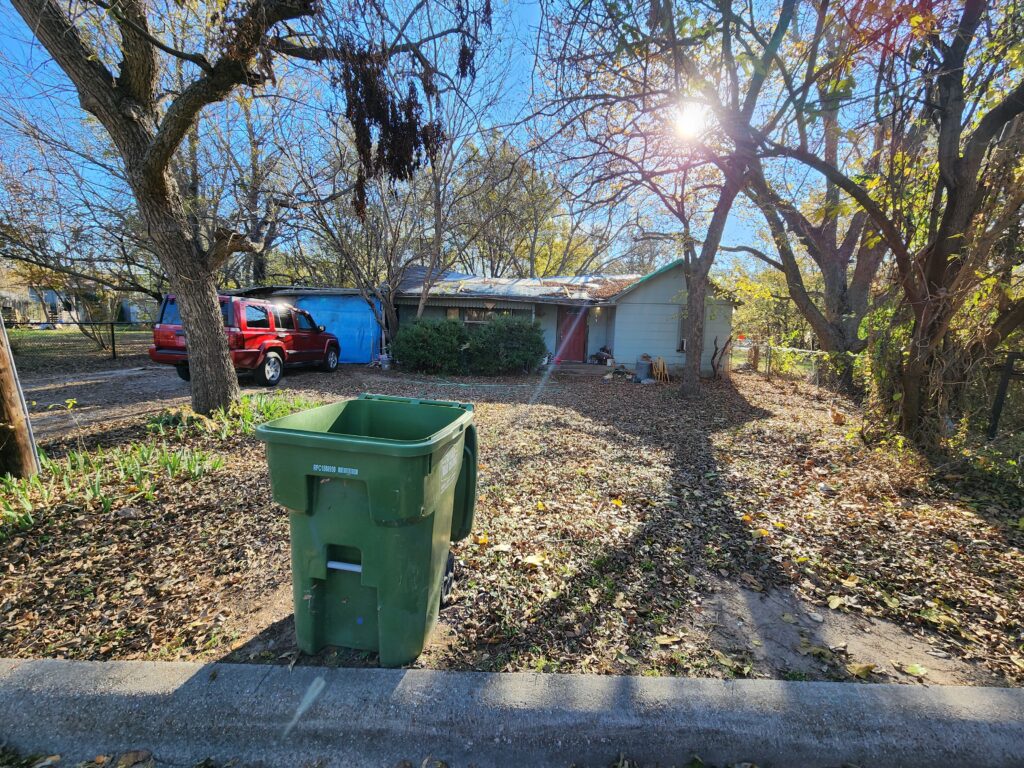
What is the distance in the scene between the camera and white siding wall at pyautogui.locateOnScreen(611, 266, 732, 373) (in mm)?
15836

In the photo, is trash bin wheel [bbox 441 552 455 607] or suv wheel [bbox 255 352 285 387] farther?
suv wheel [bbox 255 352 285 387]

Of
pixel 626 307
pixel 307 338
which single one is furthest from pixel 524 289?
pixel 307 338

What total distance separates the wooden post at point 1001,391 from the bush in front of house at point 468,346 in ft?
32.6

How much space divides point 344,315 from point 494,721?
15.2 metres

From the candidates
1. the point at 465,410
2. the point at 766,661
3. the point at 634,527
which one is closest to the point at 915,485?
the point at 634,527

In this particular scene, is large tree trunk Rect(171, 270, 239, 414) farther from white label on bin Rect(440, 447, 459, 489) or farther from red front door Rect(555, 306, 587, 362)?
red front door Rect(555, 306, 587, 362)

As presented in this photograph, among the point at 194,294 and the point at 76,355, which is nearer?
the point at 194,294

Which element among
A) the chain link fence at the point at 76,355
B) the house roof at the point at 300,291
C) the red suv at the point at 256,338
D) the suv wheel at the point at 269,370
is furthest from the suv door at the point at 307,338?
the chain link fence at the point at 76,355

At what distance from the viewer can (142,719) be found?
6.39ft

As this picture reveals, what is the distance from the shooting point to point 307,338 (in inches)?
469

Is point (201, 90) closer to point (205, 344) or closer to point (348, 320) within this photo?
point (205, 344)

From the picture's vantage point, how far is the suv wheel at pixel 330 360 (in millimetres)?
13023

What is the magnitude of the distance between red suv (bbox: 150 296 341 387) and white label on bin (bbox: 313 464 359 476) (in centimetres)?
732

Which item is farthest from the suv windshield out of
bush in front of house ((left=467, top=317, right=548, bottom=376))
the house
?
the house
